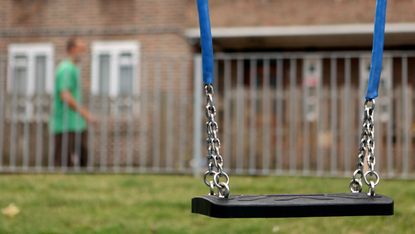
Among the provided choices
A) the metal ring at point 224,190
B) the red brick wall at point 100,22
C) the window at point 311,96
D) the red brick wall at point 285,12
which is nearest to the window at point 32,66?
the red brick wall at point 100,22

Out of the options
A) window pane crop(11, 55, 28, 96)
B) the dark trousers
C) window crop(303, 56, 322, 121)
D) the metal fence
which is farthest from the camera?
window pane crop(11, 55, 28, 96)

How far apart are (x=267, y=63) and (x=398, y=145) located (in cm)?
187

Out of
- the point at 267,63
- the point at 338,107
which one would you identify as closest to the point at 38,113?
the point at 267,63

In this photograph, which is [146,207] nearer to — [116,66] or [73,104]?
[73,104]

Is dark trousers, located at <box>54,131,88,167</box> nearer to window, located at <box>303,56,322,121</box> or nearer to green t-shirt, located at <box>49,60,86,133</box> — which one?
green t-shirt, located at <box>49,60,86,133</box>

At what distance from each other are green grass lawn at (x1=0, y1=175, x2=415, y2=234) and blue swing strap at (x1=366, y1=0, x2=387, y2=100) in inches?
75.0

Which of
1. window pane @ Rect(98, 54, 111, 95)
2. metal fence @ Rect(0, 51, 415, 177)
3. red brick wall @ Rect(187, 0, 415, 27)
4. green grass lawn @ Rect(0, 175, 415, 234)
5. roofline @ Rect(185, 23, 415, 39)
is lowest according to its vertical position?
green grass lawn @ Rect(0, 175, 415, 234)

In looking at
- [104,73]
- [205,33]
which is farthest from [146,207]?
[104,73]

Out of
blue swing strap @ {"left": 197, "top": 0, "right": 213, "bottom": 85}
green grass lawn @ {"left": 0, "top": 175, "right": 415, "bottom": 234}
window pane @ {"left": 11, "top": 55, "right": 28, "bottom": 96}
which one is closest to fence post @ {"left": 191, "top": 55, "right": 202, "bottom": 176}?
green grass lawn @ {"left": 0, "top": 175, "right": 415, "bottom": 234}

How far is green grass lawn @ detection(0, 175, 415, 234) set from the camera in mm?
6199

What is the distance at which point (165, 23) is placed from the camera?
18.0m

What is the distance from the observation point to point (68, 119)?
10.5 m

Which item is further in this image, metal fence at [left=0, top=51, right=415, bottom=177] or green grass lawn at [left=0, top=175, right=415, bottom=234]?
metal fence at [left=0, top=51, right=415, bottom=177]

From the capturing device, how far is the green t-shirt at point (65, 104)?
33.8 ft
